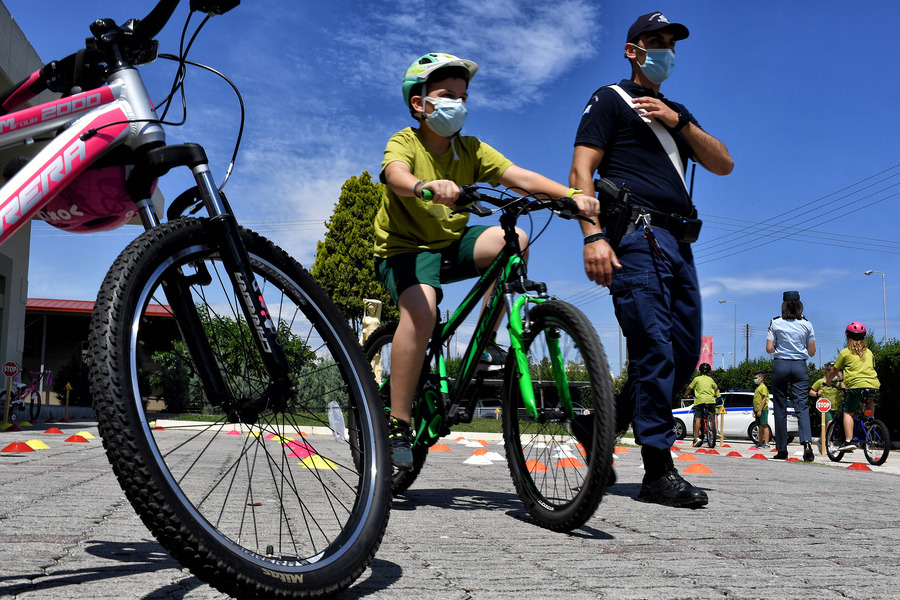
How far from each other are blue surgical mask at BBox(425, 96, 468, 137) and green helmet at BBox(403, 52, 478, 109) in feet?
0.37

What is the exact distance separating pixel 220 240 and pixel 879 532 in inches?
113

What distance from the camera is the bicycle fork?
5.89 ft

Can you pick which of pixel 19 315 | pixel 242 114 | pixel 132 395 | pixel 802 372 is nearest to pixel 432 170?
pixel 242 114

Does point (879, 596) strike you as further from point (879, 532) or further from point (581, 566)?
point (879, 532)

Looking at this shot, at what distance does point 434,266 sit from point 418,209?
276mm

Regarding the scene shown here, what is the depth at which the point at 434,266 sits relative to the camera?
3.49 m

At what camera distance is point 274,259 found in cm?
192

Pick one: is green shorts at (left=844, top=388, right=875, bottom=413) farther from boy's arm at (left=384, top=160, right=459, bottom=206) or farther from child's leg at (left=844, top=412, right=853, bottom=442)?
boy's arm at (left=384, top=160, right=459, bottom=206)

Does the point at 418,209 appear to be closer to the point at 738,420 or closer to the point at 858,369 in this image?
the point at 858,369

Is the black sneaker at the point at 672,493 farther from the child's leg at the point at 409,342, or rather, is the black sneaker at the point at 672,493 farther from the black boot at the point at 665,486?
the child's leg at the point at 409,342

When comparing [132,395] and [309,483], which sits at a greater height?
[132,395]

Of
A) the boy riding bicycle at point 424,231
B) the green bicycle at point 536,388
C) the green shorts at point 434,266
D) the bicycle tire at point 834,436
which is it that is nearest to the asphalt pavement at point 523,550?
the green bicycle at point 536,388

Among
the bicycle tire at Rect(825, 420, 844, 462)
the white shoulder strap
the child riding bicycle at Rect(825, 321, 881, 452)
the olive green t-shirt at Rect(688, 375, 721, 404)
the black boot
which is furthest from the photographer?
the olive green t-shirt at Rect(688, 375, 721, 404)

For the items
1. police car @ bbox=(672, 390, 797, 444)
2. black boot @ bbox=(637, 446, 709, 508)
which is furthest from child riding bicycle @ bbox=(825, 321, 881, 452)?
police car @ bbox=(672, 390, 797, 444)
